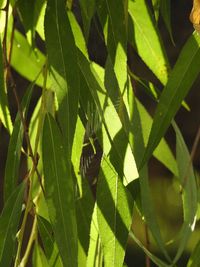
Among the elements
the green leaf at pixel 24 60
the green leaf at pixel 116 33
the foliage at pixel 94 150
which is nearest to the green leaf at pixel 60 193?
the foliage at pixel 94 150

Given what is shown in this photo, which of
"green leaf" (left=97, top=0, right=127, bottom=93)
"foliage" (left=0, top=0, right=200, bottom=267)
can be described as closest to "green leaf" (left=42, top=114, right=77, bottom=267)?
"foliage" (left=0, top=0, right=200, bottom=267)

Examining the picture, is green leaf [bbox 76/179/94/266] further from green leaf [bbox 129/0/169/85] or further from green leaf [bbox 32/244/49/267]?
green leaf [bbox 129/0/169/85]

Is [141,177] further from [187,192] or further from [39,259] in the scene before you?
[39,259]

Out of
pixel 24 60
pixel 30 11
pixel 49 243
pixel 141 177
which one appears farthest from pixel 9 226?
pixel 24 60

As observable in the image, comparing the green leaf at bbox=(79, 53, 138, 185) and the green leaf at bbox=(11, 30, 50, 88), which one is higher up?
the green leaf at bbox=(79, 53, 138, 185)

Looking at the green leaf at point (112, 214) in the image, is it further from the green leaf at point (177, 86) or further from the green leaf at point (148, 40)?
the green leaf at point (148, 40)

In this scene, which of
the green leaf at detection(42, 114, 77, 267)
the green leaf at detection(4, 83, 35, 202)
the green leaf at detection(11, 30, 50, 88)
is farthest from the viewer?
the green leaf at detection(11, 30, 50, 88)
